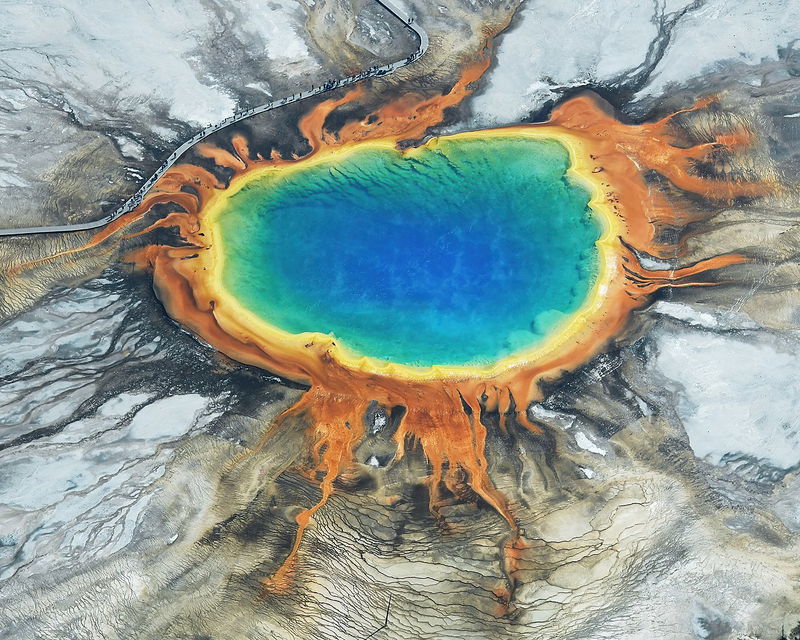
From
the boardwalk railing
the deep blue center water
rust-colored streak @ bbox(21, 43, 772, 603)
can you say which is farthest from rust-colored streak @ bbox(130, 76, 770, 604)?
the deep blue center water

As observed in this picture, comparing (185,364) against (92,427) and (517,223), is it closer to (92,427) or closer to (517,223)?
(92,427)

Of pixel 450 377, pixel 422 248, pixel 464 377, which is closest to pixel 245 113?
pixel 422 248

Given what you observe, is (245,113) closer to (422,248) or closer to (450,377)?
(422,248)

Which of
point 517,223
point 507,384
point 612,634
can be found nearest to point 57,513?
point 507,384

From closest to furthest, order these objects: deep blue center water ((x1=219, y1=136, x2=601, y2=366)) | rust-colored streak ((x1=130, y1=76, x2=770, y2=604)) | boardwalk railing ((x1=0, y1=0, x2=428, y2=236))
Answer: rust-colored streak ((x1=130, y1=76, x2=770, y2=604))
boardwalk railing ((x1=0, y1=0, x2=428, y2=236))
deep blue center water ((x1=219, y1=136, x2=601, y2=366))

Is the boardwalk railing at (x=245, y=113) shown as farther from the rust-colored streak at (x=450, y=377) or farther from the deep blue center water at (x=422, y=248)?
the deep blue center water at (x=422, y=248)

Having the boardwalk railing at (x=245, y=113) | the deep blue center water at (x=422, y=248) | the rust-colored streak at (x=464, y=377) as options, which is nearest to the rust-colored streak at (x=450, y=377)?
the rust-colored streak at (x=464, y=377)

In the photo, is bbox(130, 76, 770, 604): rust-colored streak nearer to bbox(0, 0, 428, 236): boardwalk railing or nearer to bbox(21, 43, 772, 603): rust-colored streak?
bbox(21, 43, 772, 603): rust-colored streak

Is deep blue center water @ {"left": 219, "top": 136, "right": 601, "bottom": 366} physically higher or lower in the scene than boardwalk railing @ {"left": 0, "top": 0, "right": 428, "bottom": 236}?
lower
